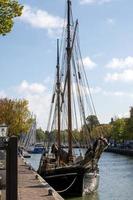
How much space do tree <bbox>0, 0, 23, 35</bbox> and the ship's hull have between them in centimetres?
2084

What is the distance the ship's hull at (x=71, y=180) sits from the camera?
35406mm

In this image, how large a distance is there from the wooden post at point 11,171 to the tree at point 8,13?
8519mm

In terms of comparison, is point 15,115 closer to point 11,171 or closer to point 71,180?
point 71,180

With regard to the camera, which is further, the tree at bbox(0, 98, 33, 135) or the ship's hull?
the tree at bbox(0, 98, 33, 135)

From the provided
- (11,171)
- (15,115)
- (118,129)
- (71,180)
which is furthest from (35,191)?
(118,129)

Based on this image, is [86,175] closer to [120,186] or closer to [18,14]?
[120,186]

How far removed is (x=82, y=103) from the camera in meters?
45.8

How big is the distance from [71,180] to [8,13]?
21484 millimetres

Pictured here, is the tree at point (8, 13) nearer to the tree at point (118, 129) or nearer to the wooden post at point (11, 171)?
the wooden post at point (11, 171)

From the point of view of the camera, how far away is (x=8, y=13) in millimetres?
15914

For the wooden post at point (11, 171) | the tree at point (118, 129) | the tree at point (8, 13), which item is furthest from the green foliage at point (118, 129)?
the wooden post at point (11, 171)

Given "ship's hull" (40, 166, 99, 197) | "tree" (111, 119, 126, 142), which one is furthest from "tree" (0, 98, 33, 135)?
"tree" (111, 119, 126, 142)

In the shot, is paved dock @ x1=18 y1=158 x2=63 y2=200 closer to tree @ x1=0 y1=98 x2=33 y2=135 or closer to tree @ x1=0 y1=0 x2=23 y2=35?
tree @ x1=0 y1=0 x2=23 y2=35

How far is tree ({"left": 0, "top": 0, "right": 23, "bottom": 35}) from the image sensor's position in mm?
15656
